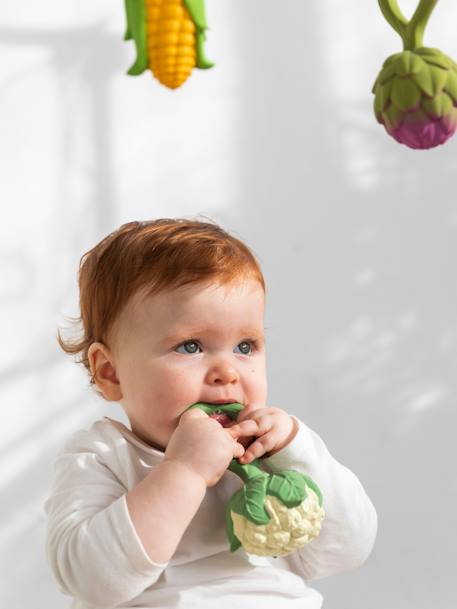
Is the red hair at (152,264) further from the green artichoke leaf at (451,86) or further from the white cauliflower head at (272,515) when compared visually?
the green artichoke leaf at (451,86)

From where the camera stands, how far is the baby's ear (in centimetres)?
100

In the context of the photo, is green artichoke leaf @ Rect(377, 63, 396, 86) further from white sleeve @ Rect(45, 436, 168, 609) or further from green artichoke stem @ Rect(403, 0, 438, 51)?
white sleeve @ Rect(45, 436, 168, 609)

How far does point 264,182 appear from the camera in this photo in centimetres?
174

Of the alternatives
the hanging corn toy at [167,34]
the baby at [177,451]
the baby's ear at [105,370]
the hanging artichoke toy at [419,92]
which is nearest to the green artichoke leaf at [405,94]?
the hanging artichoke toy at [419,92]

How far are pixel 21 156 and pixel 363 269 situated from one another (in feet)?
1.74

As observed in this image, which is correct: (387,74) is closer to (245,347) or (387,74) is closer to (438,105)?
(438,105)

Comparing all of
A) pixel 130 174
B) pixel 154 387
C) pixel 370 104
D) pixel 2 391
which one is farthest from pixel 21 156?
pixel 154 387

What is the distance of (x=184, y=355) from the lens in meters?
0.94

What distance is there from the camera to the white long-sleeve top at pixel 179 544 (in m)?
0.87

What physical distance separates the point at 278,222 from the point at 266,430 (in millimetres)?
822

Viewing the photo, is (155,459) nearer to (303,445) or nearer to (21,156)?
(303,445)

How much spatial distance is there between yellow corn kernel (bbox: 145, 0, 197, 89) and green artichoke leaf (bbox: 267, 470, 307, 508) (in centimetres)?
38

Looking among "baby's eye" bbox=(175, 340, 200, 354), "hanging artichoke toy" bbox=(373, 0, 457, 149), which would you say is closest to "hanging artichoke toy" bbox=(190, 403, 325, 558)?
"baby's eye" bbox=(175, 340, 200, 354)

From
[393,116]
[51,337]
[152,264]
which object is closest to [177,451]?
[152,264]
